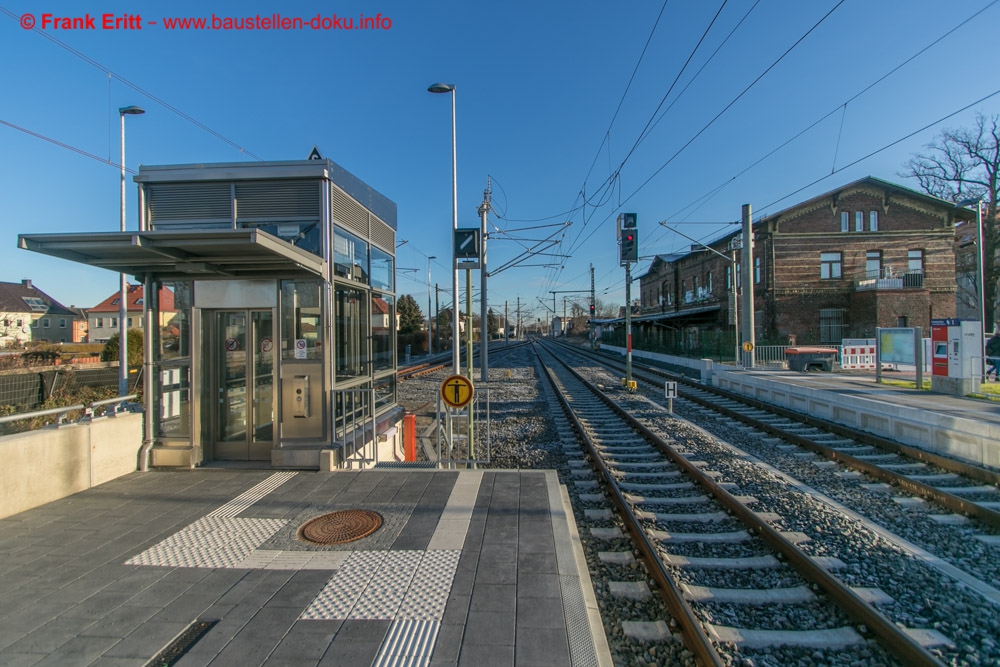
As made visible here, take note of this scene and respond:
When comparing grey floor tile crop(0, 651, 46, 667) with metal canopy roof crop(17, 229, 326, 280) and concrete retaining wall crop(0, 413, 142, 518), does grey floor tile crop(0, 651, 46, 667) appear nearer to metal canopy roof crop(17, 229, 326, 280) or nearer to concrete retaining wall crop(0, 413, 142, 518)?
concrete retaining wall crop(0, 413, 142, 518)

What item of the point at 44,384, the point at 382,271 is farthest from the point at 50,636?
the point at 44,384

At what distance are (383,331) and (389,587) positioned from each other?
638 cm

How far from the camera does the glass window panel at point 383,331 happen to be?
898 cm

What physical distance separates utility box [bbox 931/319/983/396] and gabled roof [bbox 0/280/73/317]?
240 feet

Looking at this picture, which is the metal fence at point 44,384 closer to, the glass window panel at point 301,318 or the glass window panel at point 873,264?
the glass window panel at point 301,318

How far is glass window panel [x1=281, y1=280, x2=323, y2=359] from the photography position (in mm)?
6844

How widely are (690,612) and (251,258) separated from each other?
20.6 feet

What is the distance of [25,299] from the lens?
190ft

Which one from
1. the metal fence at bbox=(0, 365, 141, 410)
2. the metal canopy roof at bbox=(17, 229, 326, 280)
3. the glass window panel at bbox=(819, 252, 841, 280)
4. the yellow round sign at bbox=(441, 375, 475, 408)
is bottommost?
the metal fence at bbox=(0, 365, 141, 410)

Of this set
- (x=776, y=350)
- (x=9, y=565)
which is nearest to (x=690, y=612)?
(x=9, y=565)

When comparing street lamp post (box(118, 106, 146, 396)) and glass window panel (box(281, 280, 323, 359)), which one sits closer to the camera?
glass window panel (box(281, 280, 323, 359))

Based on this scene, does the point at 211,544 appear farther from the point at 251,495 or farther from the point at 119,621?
the point at 251,495

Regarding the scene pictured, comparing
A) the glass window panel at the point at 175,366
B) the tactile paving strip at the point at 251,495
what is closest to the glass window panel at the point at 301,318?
the glass window panel at the point at 175,366

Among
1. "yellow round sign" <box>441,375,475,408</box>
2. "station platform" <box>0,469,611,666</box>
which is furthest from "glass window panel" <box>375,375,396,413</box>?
"station platform" <box>0,469,611,666</box>
